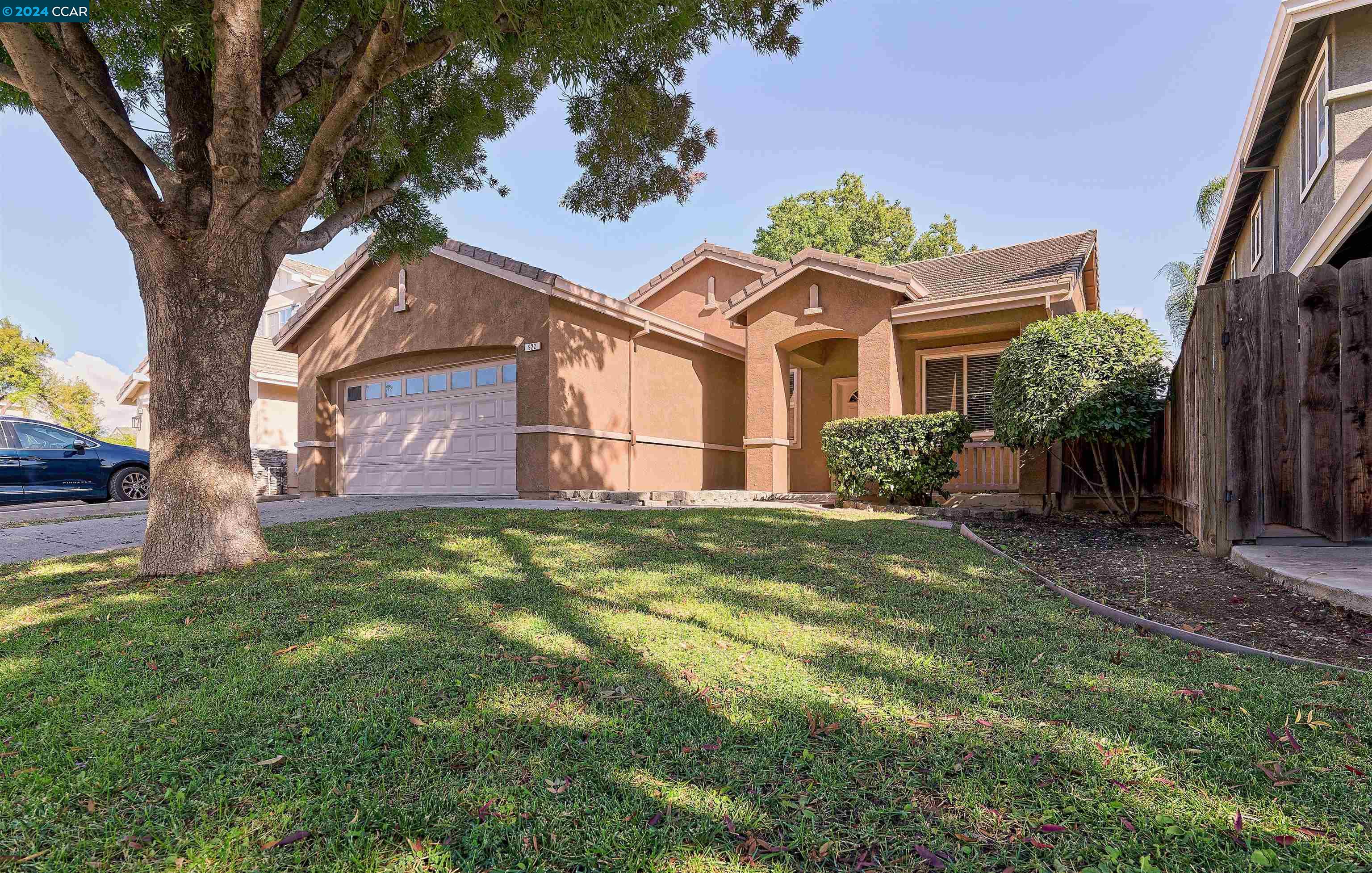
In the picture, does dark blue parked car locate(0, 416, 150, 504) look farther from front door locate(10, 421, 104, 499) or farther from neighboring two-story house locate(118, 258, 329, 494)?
neighboring two-story house locate(118, 258, 329, 494)

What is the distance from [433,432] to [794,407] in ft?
24.7

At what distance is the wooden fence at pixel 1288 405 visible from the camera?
424 cm

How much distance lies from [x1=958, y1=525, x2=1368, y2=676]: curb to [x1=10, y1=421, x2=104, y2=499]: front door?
48.4 ft

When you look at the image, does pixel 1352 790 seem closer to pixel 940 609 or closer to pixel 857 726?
pixel 857 726

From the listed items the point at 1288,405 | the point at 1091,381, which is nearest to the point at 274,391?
the point at 1091,381

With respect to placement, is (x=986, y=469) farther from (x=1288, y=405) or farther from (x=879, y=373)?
(x=1288, y=405)

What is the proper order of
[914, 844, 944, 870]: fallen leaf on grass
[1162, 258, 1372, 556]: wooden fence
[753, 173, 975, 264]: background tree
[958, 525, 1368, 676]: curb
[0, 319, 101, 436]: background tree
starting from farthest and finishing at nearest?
[753, 173, 975, 264]: background tree, [0, 319, 101, 436]: background tree, [1162, 258, 1372, 556]: wooden fence, [958, 525, 1368, 676]: curb, [914, 844, 944, 870]: fallen leaf on grass

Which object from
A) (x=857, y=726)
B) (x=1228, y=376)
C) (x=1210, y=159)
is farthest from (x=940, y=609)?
(x=1210, y=159)

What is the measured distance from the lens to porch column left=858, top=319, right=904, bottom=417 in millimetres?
11016

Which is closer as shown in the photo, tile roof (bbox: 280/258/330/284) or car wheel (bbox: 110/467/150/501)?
car wheel (bbox: 110/467/150/501)

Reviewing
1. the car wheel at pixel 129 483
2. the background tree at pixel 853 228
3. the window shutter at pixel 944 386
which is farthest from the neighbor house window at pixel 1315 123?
the background tree at pixel 853 228

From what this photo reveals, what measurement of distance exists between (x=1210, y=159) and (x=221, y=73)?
2809cm

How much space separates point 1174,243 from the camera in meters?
24.0

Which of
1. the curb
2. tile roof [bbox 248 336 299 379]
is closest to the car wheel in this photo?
tile roof [bbox 248 336 299 379]
